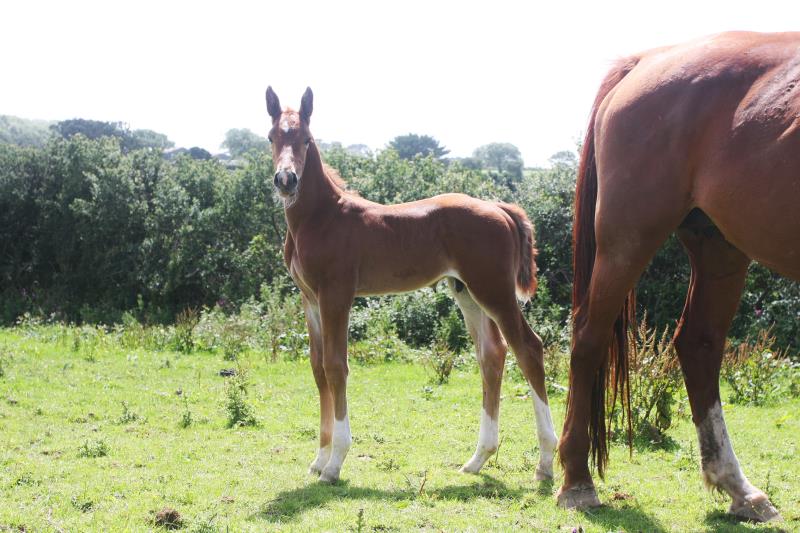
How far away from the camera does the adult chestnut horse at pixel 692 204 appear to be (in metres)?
3.42

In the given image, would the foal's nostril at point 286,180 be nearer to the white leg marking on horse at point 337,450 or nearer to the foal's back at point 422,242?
the foal's back at point 422,242

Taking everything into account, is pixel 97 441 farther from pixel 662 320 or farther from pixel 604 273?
pixel 662 320

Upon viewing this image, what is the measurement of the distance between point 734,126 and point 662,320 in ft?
44.8

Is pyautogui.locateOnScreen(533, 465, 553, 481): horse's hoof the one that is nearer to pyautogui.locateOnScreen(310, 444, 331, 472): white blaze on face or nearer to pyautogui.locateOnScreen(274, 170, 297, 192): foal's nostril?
pyautogui.locateOnScreen(310, 444, 331, 472): white blaze on face

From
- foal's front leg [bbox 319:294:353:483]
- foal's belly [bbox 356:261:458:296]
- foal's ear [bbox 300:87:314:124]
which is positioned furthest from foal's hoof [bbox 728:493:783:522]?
foal's ear [bbox 300:87:314:124]

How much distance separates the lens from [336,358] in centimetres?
532

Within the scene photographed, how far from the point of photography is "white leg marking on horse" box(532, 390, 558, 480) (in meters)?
5.29

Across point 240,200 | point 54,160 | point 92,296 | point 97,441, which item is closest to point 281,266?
point 240,200

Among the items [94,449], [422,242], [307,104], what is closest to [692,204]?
[422,242]

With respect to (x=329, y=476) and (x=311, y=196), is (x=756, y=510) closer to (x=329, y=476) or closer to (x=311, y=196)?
(x=329, y=476)

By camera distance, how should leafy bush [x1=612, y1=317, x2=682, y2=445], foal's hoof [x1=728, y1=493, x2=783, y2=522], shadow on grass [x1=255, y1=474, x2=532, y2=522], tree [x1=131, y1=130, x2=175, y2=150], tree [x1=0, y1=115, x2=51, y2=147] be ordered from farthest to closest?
tree [x1=0, y1=115, x2=51, y2=147]
tree [x1=131, y1=130, x2=175, y2=150]
leafy bush [x1=612, y1=317, x2=682, y2=445]
shadow on grass [x1=255, y1=474, x2=532, y2=522]
foal's hoof [x1=728, y1=493, x2=783, y2=522]

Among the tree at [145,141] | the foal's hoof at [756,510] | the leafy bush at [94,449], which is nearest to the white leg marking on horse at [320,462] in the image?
the leafy bush at [94,449]

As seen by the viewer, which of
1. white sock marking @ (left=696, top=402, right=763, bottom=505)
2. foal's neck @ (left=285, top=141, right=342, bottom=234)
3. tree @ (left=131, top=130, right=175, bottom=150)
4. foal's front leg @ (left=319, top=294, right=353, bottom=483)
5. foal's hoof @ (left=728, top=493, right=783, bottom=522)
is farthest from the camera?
tree @ (left=131, top=130, right=175, bottom=150)

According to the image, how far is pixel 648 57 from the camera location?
14.0ft
